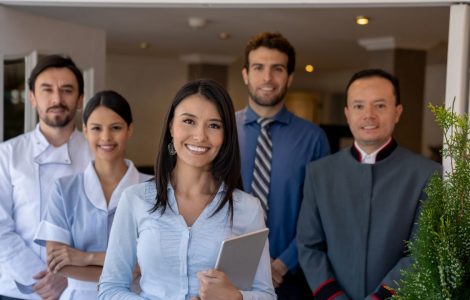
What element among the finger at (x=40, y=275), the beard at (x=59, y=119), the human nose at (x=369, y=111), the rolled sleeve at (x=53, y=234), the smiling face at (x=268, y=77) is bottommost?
the finger at (x=40, y=275)

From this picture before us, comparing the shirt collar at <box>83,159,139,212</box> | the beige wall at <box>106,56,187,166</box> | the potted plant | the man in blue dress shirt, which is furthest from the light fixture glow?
the beige wall at <box>106,56,187,166</box>

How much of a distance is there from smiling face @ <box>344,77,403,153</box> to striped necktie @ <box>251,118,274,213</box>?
0.46 meters

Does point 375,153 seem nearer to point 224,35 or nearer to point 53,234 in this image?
point 53,234

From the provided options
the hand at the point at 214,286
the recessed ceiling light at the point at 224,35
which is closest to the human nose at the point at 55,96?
the hand at the point at 214,286

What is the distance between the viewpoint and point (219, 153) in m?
1.83

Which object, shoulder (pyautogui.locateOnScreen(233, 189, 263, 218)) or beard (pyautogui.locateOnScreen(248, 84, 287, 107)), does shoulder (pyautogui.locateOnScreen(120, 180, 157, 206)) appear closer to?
shoulder (pyautogui.locateOnScreen(233, 189, 263, 218))

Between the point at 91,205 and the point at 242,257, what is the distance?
3.17 ft

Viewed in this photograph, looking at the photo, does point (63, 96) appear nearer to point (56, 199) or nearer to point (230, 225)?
point (56, 199)

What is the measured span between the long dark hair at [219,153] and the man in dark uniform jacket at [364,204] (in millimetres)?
767

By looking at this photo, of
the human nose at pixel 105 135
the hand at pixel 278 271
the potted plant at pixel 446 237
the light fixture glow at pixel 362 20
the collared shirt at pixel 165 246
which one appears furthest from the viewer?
the light fixture glow at pixel 362 20

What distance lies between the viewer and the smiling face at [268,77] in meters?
2.87

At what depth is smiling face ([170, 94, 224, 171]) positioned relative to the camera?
1764 mm

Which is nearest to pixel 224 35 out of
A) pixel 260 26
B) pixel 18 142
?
pixel 260 26

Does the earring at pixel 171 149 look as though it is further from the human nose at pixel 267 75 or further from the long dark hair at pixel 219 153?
the human nose at pixel 267 75
